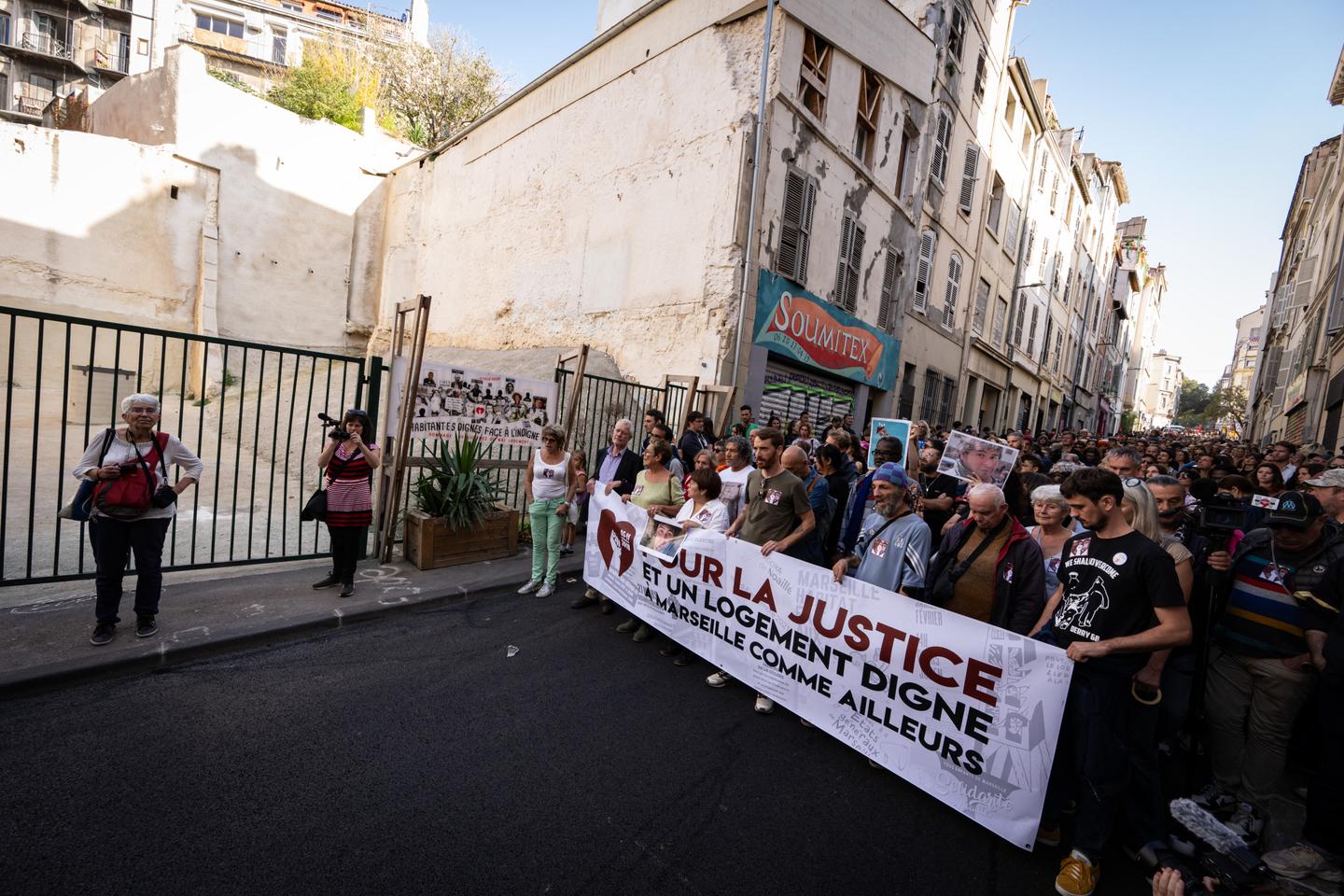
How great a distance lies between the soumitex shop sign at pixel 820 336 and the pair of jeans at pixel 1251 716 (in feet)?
28.2

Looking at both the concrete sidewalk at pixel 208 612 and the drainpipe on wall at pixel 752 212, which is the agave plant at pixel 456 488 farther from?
the drainpipe on wall at pixel 752 212

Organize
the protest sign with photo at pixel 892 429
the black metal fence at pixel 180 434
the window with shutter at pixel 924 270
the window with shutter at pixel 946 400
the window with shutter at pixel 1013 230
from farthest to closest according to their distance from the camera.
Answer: the window with shutter at pixel 1013 230 → the window with shutter at pixel 946 400 → the window with shutter at pixel 924 270 → the protest sign with photo at pixel 892 429 → the black metal fence at pixel 180 434

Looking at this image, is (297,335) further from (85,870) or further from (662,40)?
(85,870)

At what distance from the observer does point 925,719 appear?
3188 millimetres

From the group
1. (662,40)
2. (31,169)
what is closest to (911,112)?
(662,40)

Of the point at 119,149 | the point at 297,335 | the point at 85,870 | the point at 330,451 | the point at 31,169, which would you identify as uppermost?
the point at 119,149

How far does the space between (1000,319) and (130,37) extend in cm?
4921

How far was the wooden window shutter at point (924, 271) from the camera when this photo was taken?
16.1 metres

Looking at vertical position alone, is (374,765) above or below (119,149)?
below

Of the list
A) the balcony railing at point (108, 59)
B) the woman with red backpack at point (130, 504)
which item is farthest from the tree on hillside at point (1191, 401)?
the balcony railing at point (108, 59)

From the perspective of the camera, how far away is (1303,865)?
103 inches

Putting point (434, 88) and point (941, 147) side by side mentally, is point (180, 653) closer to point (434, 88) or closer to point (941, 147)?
point (941, 147)

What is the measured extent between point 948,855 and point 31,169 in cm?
2035

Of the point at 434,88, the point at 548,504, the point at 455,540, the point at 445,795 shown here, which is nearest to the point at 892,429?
the point at 548,504
